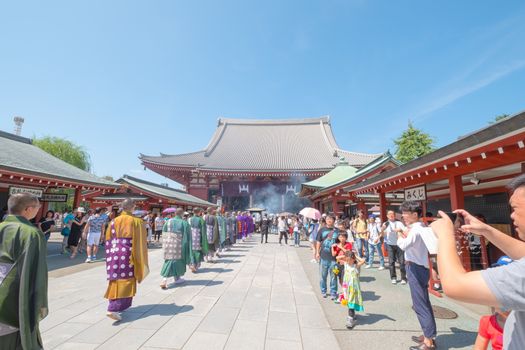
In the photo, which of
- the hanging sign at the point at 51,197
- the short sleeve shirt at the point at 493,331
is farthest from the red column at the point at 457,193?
the hanging sign at the point at 51,197

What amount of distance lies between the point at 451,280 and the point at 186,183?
24779 mm

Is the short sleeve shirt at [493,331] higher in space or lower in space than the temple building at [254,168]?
lower

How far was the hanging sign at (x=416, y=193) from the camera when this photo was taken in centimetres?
606

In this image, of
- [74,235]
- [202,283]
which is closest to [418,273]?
[202,283]

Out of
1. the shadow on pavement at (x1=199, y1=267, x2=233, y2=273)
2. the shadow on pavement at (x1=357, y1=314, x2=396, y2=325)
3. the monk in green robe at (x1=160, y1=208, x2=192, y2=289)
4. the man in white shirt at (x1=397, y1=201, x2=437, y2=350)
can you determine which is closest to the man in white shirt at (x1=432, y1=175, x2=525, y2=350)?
the man in white shirt at (x1=397, y1=201, x2=437, y2=350)

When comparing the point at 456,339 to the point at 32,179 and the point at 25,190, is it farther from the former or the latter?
the point at 25,190

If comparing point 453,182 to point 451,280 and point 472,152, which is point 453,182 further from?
point 451,280

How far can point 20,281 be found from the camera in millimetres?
2051

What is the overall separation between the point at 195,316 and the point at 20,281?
2.52 m

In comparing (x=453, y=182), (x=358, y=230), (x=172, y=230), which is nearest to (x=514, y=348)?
(x=453, y=182)

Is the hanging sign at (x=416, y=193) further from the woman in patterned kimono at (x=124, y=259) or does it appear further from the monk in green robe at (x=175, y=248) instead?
the woman in patterned kimono at (x=124, y=259)

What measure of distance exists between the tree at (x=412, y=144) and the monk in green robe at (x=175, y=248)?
26565 mm

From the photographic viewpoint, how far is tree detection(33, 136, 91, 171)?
26.3 m

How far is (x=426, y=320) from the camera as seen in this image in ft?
10.3
